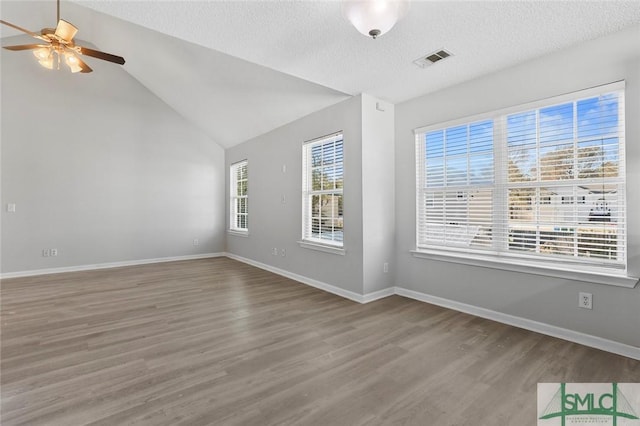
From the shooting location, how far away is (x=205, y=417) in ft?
5.20

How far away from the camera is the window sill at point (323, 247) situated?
3.88m

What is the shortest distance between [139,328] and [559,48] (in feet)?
15.1

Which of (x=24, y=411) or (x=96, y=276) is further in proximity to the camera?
(x=96, y=276)

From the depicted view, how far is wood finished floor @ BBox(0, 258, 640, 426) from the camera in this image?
163 cm

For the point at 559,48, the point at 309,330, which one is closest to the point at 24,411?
the point at 309,330

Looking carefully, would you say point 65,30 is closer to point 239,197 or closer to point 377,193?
point 377,193

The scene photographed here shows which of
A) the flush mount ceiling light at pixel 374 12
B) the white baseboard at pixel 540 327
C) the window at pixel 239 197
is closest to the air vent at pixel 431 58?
the flush mount ceiling light at pixel 374 12

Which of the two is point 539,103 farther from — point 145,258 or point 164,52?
point 145,258

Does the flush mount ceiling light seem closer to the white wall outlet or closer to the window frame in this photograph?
the window frame

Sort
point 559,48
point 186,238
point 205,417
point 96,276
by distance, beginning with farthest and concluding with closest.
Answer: point 186,238 → point 96,276 → point 559,48 → point 205,417

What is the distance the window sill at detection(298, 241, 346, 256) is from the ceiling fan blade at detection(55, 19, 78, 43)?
11.9ft

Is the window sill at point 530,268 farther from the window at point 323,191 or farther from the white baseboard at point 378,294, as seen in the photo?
the window at point 323,191

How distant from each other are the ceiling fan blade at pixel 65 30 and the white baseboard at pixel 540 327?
190 inches

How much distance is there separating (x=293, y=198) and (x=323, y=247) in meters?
1.09
